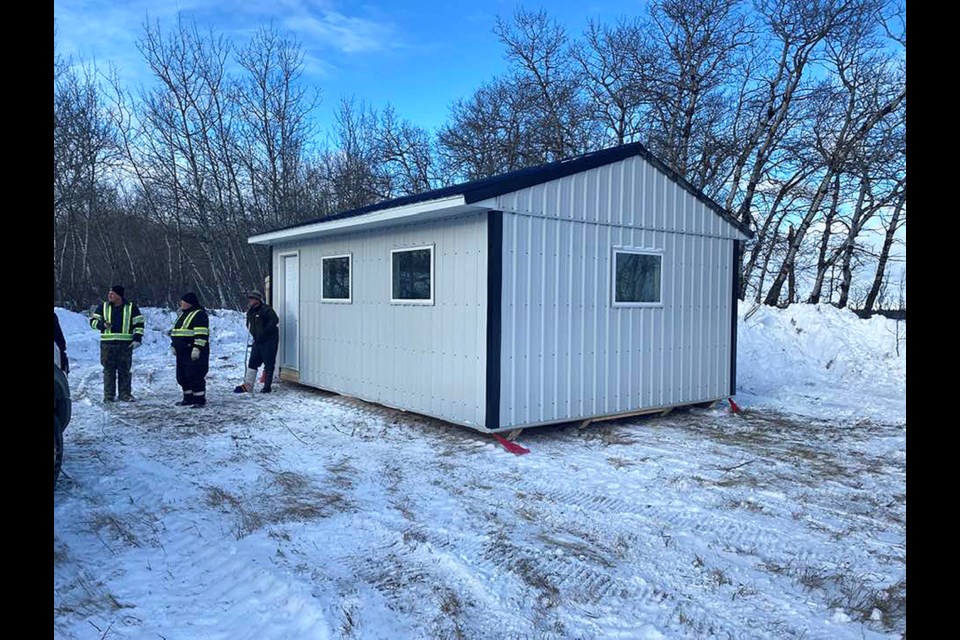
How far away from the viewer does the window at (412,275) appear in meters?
7.88

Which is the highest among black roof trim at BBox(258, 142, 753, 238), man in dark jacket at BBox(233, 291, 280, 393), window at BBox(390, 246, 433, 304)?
black roof trim at BBox(258, 142, 753, 238)

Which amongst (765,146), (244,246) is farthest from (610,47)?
(244,246)

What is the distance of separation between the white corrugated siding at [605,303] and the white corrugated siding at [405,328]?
1.41 ft

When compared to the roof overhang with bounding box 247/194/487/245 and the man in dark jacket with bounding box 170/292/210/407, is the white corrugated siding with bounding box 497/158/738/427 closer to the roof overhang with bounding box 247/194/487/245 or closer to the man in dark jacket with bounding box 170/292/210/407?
the roof overhang with bounding box 247/194/487/245

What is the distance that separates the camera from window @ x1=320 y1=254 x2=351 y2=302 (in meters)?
9.68

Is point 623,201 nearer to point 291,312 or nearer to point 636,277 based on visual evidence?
point 636,277

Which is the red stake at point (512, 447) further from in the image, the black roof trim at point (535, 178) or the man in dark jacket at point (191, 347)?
the man in dark jacket at point (191, 347)

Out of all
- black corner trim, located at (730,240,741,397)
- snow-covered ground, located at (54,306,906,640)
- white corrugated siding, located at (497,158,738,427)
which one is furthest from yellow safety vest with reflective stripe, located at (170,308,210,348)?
black corner trim, located at (730,240,741,397)

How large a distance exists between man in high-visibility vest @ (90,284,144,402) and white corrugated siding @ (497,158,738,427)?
233 inches

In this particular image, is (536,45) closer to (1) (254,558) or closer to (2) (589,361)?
(2) (589,361)

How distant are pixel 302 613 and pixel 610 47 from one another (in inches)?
956

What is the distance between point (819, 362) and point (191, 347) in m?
12.2

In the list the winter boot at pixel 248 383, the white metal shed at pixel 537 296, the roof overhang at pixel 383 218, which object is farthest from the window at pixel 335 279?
the winter boot at pixel 248 383

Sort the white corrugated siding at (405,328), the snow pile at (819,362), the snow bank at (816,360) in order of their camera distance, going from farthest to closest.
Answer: the snow pile at (819,362), the snow bank at (816,360), the white corrugated siding at (405,328)
